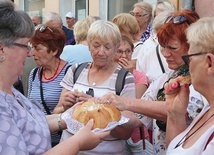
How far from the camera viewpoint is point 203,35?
1.85 metres

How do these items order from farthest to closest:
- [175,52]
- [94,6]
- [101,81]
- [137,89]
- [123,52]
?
1. [94,6]
2. [123,52]
3. [137,89]
4. [101,81]
5. [175,52]

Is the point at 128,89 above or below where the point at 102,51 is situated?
below

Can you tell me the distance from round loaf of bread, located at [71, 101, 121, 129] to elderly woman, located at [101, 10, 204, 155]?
4.2 inches

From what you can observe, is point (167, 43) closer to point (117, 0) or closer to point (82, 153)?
point (82, 153)

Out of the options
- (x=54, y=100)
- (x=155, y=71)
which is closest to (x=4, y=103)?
(x=54, y=100)

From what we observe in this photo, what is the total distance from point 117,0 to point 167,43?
257 inches

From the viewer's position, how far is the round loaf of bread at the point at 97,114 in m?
2.22

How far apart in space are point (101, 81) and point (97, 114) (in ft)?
1.91

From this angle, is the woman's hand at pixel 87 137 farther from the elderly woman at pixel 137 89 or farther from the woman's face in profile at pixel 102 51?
the elderly woman at pixel 137 89

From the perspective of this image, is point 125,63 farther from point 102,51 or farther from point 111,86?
point 111,86

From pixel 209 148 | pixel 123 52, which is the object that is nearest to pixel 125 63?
pixel 123 52

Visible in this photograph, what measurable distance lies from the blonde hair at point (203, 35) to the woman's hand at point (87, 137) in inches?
26.6

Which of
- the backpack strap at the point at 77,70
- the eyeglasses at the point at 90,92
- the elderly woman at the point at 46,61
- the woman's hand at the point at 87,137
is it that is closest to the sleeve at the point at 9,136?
the woman's hand at the point at 87,137

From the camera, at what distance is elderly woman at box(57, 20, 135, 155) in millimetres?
2688
